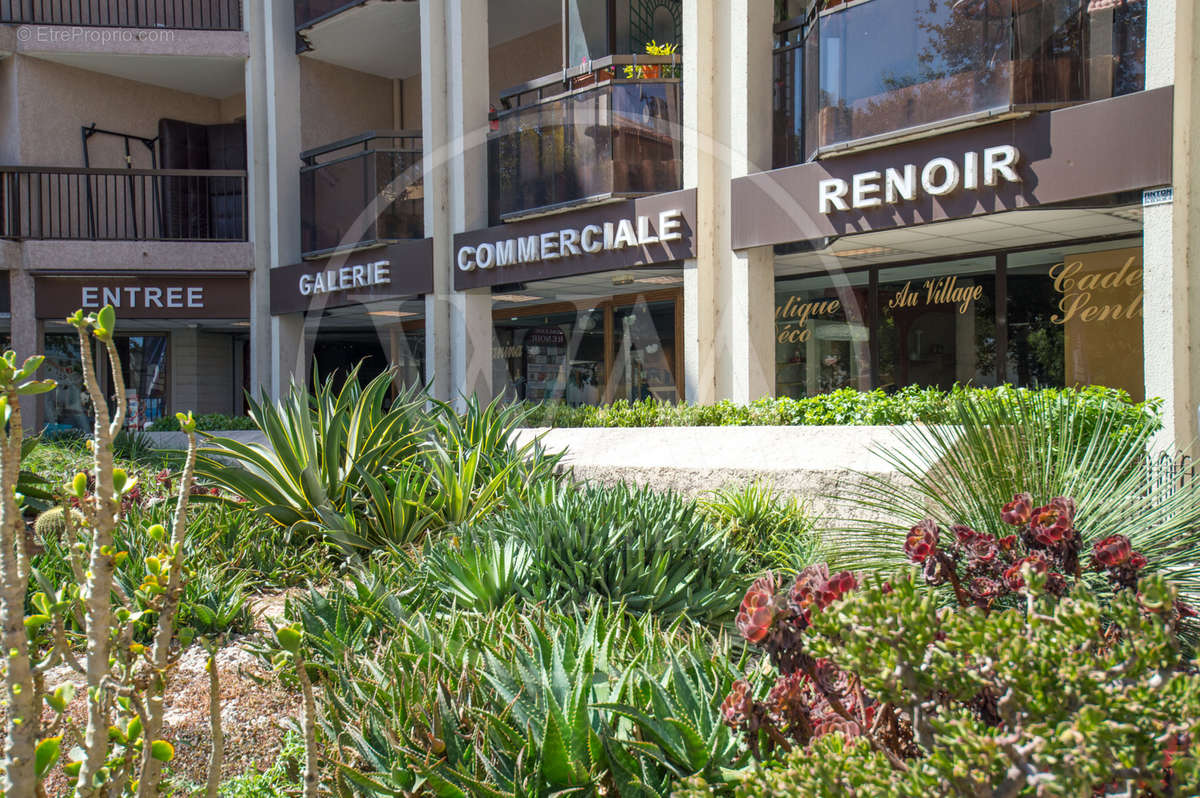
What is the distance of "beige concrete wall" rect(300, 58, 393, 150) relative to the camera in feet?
58.2

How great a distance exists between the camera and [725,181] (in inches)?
444

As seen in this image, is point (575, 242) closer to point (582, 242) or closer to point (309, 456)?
point (582, 242)

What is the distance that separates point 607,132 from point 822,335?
4784 millimetres

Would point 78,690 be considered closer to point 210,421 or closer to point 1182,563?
point 1182,563

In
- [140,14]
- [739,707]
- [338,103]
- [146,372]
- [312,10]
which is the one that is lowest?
[739,707]

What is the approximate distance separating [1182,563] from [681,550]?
2259 millimetres

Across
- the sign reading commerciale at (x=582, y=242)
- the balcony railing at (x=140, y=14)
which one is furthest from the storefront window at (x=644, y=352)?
the balcony railing at (x=140, y=14)

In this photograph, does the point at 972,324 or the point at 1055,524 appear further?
the point at 972,324

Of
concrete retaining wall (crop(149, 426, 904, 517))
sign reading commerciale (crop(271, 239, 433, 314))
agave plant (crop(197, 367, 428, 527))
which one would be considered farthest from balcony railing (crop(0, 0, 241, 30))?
concrete retaining wall (crop(149, 426, 904, 517))

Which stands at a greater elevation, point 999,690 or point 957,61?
point 957,61

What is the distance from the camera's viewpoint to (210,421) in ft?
51.3

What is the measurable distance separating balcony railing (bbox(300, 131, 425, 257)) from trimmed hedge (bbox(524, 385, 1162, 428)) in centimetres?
510

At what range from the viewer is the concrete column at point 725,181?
11.0 m

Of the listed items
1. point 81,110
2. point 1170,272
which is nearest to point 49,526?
point 1170,272
